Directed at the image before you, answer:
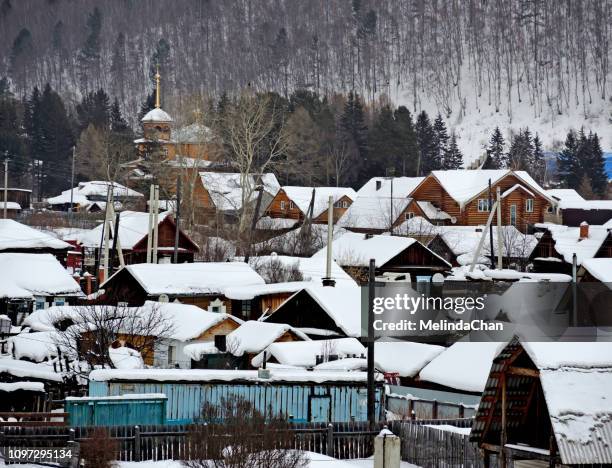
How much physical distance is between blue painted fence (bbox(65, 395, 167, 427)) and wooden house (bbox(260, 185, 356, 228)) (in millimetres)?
50318

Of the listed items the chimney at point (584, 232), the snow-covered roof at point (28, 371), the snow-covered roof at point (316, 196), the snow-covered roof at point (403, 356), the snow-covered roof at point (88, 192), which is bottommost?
the snow-covered roof at point (28, 371)

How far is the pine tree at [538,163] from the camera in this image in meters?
107

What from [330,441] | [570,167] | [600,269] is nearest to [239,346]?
[330,441]

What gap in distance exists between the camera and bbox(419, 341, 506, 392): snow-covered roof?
84.9ft

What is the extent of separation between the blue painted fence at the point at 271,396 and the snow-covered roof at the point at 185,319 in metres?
9.12

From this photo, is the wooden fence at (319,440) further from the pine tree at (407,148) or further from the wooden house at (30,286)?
the pine tree at (407,148)

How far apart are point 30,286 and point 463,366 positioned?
21.0m

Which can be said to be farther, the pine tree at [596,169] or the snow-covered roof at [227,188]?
the pine tree at [596,169]

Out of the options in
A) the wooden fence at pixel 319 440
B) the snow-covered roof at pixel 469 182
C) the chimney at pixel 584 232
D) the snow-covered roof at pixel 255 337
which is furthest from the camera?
the snow-covered roof at pixel 469 182

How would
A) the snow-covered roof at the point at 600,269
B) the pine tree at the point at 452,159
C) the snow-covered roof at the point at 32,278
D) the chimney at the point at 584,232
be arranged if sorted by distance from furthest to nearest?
the pine tree at the point at 452,159, the chimney at the point at 584,232, the snow-covered roof at the point at 32,278, the snow-covered roof at the point at 600,269

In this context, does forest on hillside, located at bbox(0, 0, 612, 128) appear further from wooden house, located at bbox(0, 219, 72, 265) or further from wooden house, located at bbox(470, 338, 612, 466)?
wooden house, located at bbox(470, 338, 612, 466)

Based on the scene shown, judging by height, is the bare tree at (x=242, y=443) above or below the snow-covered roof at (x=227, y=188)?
below

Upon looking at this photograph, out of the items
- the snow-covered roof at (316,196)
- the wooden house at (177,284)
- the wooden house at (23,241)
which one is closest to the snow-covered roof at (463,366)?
the wooden house at (177,284)

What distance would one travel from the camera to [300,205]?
7412 cm
